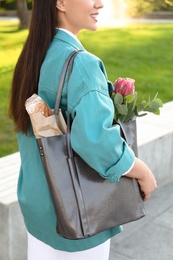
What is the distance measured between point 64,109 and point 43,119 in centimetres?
11

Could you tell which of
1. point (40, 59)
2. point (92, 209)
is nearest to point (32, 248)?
point (92, 209)

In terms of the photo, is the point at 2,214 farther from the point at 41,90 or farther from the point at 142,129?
the point at 142,129

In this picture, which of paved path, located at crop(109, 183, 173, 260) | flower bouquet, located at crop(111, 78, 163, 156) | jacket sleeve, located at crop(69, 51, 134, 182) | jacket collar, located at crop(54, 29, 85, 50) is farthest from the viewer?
paved path, located at crop(109, 183, 173, 260)

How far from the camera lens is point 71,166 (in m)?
1.73

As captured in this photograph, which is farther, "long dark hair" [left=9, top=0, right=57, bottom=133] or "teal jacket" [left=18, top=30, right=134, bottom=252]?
"long dark hair" [left=9, top=0, right=57, bottom=133]

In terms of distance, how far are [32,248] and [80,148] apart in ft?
1.90

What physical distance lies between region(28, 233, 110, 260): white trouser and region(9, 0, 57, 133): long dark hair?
456mm

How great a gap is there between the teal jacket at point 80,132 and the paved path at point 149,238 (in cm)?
166

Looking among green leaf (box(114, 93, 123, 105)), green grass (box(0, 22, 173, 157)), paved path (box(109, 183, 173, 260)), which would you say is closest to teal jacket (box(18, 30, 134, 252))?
green leaf (box(114, 93, 123, 105))

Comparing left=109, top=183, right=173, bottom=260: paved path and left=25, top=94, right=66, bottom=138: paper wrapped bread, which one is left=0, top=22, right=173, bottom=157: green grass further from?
left=25, top=94, right=66, bottom=138: paper wrapped bread

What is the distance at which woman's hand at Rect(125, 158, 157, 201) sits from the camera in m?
1.86

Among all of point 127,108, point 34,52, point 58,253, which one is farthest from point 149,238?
point 34,52

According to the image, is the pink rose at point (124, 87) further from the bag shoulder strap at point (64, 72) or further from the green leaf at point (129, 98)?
the bag shoulder strap at point (64, 72)

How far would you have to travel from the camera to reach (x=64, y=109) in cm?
179
